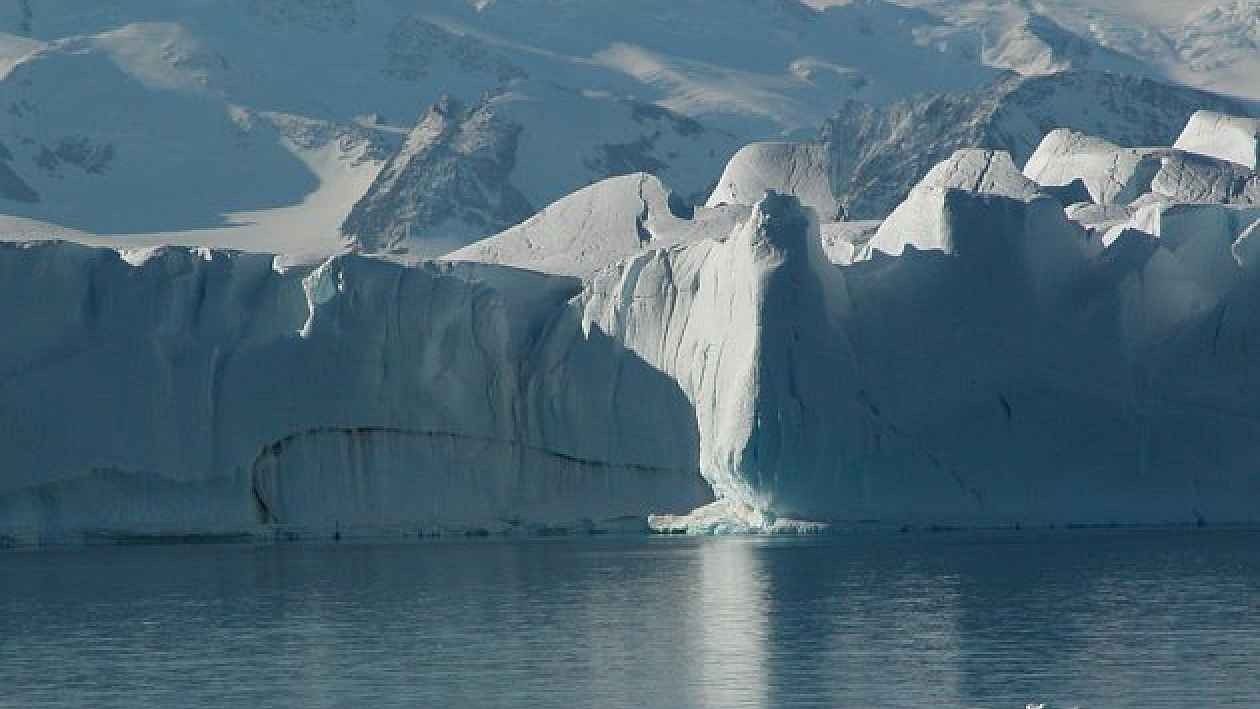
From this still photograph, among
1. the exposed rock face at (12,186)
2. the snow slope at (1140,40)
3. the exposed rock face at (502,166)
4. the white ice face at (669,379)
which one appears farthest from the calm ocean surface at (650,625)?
the snow slope at (1140,40)

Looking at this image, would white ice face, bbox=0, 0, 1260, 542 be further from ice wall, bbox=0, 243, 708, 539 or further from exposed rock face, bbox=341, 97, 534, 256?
exposed rock face, bbox=341, 97, 534, 256

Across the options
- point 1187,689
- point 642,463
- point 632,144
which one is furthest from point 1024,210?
point 632,144

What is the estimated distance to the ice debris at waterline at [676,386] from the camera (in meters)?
41.3

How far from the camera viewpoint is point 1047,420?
1647 inches

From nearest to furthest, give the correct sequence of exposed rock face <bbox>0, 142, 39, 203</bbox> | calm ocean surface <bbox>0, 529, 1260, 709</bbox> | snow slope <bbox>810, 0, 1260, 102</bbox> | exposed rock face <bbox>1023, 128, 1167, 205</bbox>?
calm ocean surface <bbox>0, 529, 1260, 709</bbox> < exposed rock face <bbox>1023, 128, 1167, 205</bbox> < exposed rock face <bbox>0, 142, 39, 203</bbox> < snow slope <bbox>810, 0, 1260, 102</bbox>

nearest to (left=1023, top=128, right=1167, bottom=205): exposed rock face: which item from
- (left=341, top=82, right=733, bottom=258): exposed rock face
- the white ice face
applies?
the white ice face

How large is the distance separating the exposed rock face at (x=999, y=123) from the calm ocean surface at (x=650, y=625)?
2166 inches

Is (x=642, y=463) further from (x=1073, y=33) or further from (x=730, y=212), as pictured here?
(x=1073, y=33)

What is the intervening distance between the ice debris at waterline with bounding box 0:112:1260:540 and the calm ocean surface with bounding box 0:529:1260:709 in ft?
2.82

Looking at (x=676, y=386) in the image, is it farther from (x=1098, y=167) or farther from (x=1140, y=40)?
(x=1140, y=40)

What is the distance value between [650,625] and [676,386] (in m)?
13.0

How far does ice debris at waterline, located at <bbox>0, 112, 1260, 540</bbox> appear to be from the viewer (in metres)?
41.3

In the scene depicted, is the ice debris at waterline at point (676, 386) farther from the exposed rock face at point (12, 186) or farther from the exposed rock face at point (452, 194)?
the exposed rock face at point (12, 186)

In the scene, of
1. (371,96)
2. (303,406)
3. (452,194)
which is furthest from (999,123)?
(371,96)
